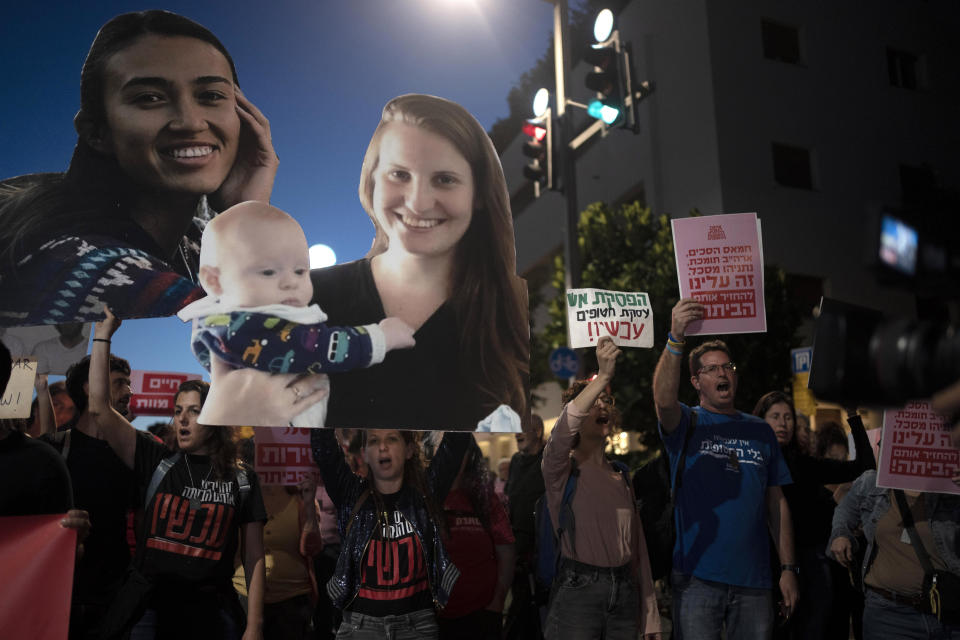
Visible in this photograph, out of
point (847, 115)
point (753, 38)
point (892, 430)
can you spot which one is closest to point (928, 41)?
point (847, 115)

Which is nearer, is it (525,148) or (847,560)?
(847,560)

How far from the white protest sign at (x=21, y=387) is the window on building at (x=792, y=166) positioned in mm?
15804

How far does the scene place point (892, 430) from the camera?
4.04 meters

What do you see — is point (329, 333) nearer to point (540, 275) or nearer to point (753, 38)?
point (753, 38)

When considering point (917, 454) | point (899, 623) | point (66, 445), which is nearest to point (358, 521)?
point (66, 445)

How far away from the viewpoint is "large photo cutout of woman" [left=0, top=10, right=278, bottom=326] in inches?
154

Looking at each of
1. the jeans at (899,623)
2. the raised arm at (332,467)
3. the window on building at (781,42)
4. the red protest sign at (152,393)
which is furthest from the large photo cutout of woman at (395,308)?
the window on building at (781,42)

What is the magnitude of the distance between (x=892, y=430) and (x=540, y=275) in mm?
24810

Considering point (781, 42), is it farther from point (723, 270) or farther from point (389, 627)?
point (389, 627)

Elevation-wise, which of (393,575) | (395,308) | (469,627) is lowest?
(469,627)

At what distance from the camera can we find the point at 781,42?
17.7 metres

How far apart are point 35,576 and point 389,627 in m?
1.48

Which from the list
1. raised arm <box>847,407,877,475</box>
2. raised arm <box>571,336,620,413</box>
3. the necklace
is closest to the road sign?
raised arm <box>847,407,877,475</box>

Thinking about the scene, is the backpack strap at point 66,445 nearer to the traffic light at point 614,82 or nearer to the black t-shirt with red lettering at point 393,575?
the black t-shirt with red lettering at point 393,575
